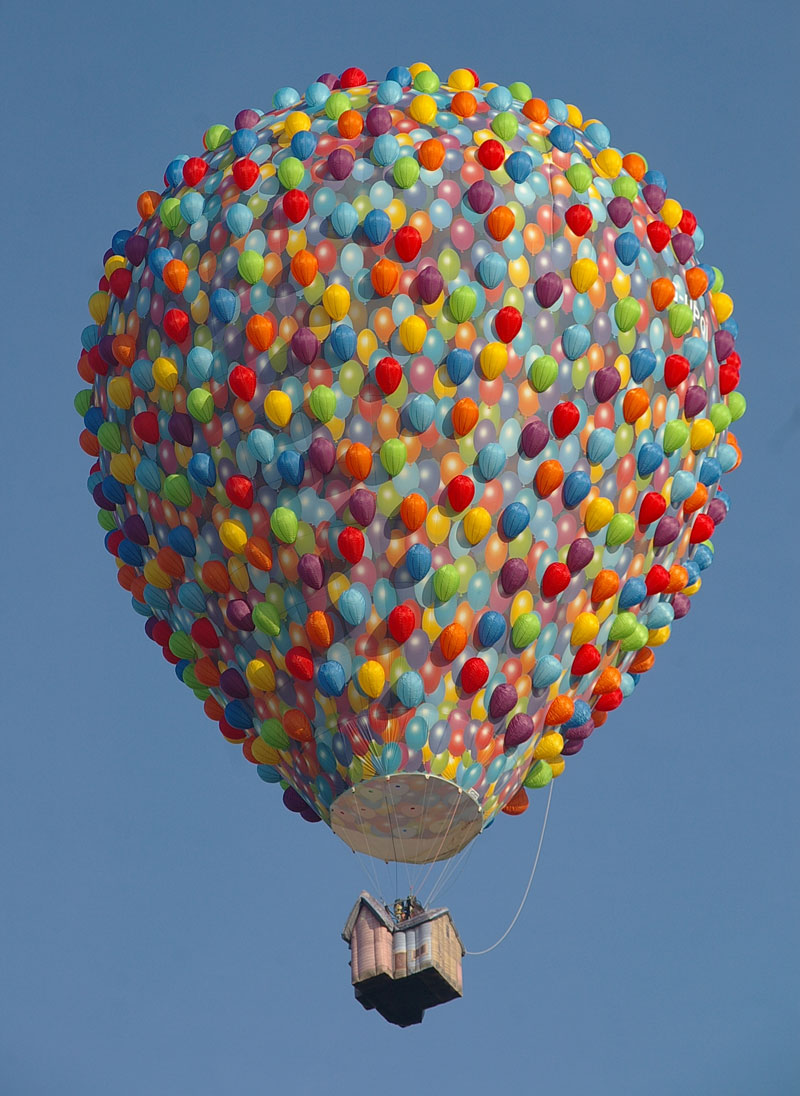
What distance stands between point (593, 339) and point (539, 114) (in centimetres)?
330

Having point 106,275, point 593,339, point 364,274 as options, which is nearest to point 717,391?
point 593,339

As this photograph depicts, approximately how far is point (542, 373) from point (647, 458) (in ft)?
5.96

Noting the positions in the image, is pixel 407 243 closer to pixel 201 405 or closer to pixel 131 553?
pixel 201 405

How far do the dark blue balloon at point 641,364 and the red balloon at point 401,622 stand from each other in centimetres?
395

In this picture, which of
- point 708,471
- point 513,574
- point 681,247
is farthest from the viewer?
point 708,471

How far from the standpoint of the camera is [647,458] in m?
36.0

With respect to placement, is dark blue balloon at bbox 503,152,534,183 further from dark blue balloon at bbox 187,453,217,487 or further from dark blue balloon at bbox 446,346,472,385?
dark blue balloon at bbox 187,453,217,487

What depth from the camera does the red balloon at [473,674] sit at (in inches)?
1374

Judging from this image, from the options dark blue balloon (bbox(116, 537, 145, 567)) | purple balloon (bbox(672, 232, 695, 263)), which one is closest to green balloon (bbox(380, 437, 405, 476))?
dark blue balloon (bbox(116, 537, 145, 567))

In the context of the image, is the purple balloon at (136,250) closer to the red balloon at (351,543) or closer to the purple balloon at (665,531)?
the red balloon at (351,543)

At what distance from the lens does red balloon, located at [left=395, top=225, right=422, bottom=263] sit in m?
34.9

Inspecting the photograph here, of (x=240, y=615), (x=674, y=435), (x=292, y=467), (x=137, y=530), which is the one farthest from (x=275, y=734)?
(x=674, y=435)

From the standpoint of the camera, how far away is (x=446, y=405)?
34.8 meters

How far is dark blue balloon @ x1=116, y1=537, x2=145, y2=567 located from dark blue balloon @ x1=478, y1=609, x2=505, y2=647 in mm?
4691
